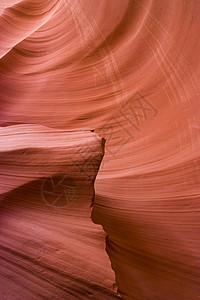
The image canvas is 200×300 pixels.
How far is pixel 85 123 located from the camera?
935 mm

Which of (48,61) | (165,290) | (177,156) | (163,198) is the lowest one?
(165,290)

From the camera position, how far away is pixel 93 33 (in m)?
1.08

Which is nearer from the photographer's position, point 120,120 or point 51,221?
point 51,221

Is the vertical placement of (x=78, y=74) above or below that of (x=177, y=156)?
above

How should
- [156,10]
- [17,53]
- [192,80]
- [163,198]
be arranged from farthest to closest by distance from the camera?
[17,53] → [156,10] → [192,80] → [163,198]

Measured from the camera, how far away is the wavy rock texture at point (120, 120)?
1.88ft

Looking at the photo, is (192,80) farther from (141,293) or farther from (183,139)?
(141,293)

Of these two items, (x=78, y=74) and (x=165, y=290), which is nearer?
(x=165, y=290)

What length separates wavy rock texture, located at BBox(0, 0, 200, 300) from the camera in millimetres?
574

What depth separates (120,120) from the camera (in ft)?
3.00

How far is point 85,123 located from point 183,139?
0.32 m

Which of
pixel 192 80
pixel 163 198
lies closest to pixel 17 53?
pixel 192 80

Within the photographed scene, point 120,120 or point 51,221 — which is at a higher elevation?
point 120,120

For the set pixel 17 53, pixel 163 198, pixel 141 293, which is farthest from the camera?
pixel 17 53
